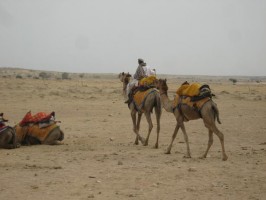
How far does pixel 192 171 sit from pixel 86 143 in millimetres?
5203

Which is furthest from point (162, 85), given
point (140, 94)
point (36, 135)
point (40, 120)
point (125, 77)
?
A: point (36, 135)

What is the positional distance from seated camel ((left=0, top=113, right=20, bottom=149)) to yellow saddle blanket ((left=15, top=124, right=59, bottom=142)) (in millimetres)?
679

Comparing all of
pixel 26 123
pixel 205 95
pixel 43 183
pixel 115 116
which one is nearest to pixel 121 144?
pixel 26 123

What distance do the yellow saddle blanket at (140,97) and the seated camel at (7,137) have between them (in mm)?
3845

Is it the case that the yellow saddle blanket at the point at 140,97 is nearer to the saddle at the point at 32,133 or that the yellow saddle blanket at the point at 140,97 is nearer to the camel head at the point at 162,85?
the camel head at the point at 162,85

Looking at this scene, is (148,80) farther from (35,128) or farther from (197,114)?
(35,128)

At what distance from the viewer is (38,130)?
13.0 metres

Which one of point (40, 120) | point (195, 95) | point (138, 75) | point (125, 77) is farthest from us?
point (125, 77)

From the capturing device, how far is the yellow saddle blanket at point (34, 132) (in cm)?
Result: 1302

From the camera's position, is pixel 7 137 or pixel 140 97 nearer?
pixel 7 137

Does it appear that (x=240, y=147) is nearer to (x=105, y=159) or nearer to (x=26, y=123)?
(x=105, y=159)

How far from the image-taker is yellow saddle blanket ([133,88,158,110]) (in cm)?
1327

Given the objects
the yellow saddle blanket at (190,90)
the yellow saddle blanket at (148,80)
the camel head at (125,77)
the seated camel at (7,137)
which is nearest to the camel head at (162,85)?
the yellow saddle blanket at (148,80)

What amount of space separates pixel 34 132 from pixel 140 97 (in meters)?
3.39
